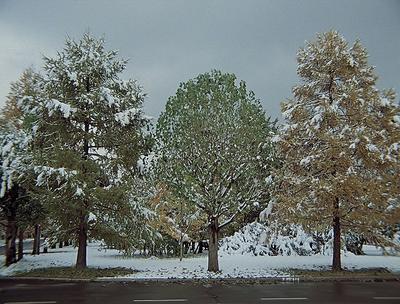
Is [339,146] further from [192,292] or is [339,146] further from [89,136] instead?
[89,136]

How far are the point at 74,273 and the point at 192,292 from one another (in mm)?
6097

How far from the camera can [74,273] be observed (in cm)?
1619

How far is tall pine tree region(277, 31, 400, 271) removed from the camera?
15.6m

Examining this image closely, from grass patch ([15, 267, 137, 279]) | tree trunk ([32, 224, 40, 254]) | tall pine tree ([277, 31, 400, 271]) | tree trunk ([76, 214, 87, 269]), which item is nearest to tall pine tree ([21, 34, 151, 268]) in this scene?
tree trunk ([76, 214, 87, 269])

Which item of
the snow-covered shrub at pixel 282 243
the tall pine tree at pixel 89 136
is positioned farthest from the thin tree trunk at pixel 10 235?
the snow-covered shrub at pixel 282 243

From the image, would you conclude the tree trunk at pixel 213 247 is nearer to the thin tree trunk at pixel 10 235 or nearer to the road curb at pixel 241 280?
the road curb at pixel 241 280

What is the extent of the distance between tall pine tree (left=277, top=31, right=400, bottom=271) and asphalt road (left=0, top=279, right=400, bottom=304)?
283 cm

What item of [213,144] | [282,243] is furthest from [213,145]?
[282,243]

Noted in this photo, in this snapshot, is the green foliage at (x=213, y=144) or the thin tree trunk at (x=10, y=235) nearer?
the green foliage at (x=213, y=144)

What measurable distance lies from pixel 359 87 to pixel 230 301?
1064 centimetres

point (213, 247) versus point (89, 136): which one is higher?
point (89, 136)

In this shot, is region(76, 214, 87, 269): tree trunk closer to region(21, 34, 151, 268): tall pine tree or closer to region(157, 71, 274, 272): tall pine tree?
region(21, 34, 151, 268): tall pine tree

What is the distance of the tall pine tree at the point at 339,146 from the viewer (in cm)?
1562

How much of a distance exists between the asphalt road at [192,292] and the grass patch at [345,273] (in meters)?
1.30
